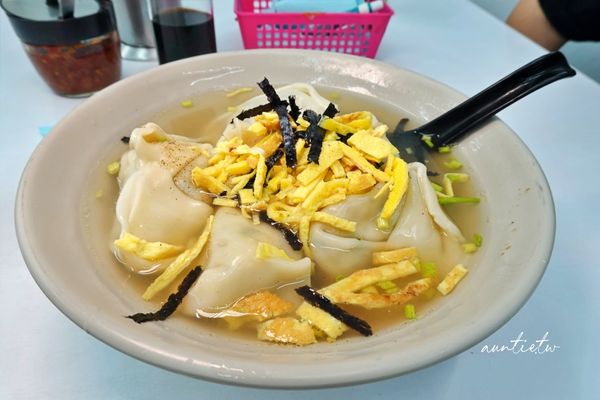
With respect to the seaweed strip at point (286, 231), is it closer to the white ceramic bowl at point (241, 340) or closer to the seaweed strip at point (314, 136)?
the seaweed strip at point (314, 136)

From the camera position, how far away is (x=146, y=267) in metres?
1.16

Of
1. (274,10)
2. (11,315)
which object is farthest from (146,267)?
(274,10)

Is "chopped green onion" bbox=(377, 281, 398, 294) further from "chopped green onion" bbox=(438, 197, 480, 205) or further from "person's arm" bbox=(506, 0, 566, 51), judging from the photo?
"person's arm" bbox=(506, 0, 566, 51)

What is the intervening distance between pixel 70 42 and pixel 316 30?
1018 mm

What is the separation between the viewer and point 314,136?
1272 millimetres

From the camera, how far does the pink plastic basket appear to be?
2018mm

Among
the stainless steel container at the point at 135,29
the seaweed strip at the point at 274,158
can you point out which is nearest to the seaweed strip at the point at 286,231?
the seaweed strip at the point at 274,158

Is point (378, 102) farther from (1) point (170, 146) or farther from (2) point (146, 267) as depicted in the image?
(2) point (146, 267)

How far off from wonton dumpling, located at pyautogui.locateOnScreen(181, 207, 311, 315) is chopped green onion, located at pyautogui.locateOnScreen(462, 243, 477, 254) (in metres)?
0.42

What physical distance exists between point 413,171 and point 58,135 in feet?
3.29

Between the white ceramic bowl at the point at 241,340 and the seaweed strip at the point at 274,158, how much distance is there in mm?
478

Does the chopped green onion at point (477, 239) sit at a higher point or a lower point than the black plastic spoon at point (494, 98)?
lower

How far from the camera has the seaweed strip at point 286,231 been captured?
122 centimetres

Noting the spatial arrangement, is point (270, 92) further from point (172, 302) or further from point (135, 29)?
point (135, 29)
